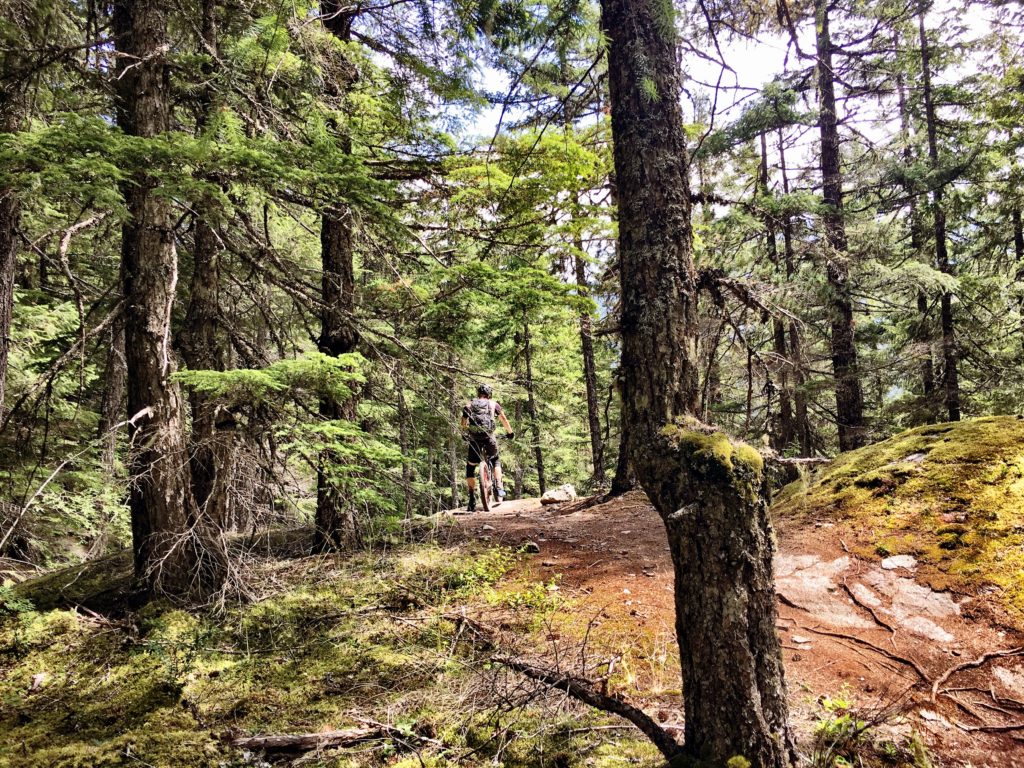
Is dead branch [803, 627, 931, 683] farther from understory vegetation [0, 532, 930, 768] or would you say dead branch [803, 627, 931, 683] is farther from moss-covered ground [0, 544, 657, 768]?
moss-covered ground [0, 544, 657, 768]

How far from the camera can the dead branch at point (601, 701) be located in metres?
2.31

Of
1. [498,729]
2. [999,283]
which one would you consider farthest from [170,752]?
[999,283]

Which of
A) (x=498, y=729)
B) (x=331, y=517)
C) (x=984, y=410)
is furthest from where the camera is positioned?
(x=984, y=410)

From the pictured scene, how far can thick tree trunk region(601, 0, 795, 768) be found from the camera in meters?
2.15

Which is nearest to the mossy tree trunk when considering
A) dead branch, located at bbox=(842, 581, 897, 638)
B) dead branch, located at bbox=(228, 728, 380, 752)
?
dead branch, located at bbox=(228, 728, 380, 752)

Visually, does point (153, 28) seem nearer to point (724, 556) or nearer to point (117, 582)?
point (117, 582)

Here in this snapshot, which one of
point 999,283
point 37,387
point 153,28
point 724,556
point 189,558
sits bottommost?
point 189,558

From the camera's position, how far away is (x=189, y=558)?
491cm

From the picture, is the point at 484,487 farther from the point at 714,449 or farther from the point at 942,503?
the point at 714,449

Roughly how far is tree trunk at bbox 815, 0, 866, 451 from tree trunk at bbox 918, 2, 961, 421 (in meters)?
2.07

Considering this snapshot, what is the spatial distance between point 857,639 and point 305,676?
3.97 m

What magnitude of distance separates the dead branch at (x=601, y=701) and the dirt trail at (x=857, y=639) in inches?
16.3

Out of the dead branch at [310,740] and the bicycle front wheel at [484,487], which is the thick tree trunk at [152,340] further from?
the bicycle front wheel at [484,487]

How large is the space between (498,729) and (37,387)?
478cm
